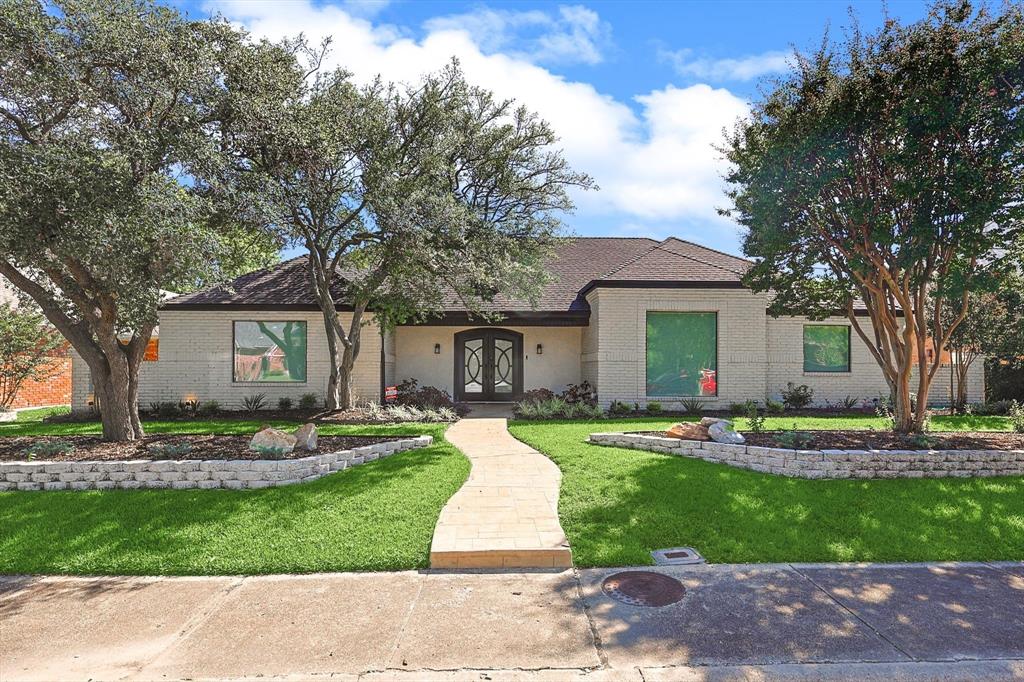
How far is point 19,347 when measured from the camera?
14.7 m

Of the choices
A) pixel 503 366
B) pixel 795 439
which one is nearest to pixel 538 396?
pixel 503 366

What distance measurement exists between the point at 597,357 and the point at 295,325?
28.5ft

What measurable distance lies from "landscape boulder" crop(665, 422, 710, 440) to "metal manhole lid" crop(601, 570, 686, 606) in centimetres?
450

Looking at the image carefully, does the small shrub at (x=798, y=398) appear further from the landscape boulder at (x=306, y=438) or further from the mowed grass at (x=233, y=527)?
the landscape boulder at (x=306, y=438)

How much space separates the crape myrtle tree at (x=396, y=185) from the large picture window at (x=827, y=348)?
27.6 ft

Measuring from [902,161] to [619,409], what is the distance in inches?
323

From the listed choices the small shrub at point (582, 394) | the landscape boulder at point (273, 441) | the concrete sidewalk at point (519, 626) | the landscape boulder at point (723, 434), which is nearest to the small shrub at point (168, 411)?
the landscape boulder at point (273, 441)

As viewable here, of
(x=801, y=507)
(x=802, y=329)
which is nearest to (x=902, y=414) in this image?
(x=801, y=507)

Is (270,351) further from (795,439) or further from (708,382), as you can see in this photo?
(795,439)

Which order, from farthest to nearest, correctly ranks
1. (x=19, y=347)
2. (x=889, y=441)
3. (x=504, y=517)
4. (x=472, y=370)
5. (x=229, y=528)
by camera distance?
(x=472, y=370), (x=19, y=347), (x=889, y=441), (x=504, y=517), (x=229, y=528)

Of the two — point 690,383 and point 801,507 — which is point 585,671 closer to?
point 801,507

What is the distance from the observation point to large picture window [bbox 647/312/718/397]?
1472cm

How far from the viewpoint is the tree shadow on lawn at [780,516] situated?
5.38 meters

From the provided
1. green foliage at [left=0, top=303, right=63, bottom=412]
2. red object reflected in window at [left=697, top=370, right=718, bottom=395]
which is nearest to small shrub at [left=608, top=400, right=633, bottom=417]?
red object reflected in window at [left=697, top=370, right=718, bottom=395]
